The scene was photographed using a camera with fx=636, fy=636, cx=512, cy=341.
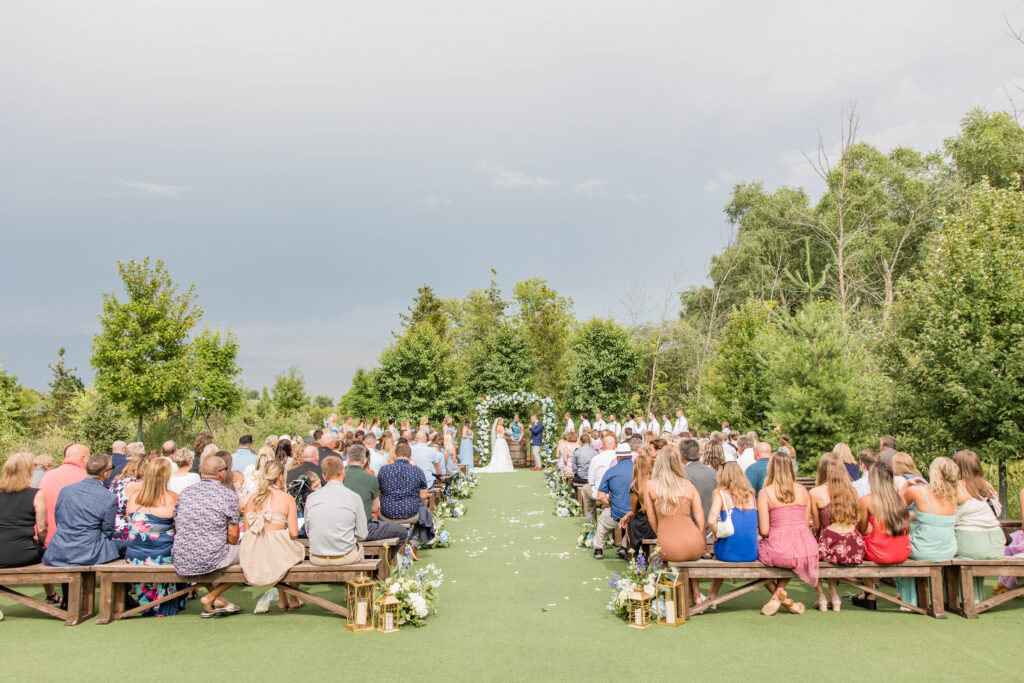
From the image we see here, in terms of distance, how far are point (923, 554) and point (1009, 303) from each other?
20.7 ft

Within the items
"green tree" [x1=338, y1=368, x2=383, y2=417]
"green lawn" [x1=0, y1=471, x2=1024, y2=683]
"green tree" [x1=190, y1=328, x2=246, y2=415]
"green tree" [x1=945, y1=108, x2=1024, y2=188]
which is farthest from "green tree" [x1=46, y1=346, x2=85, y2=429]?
"green tree" [x1=945, y1=108, x2=1024, y2=188]

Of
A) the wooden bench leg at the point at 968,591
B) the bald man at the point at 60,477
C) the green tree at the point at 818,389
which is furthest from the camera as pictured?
the green tree at the point at 818,389

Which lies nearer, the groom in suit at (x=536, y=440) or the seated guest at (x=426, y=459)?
the seated guest at (x=426, y=459)

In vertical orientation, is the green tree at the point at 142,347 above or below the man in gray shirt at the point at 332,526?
above

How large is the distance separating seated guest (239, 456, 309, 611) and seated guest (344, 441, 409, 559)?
4.05 ft

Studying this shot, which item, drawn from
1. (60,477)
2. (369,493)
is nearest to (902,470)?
(369,493)

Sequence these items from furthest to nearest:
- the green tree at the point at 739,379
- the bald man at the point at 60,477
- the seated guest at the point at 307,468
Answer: the green tree at the point at 739,379, the seated guest at the point at 307,468, the bald man at the point at 60,477

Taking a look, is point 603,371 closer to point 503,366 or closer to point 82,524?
point 503,366

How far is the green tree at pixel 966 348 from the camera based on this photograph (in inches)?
384

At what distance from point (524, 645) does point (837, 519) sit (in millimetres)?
3122

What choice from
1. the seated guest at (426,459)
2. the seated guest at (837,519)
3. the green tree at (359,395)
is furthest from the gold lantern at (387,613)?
the green tree at (359,395)

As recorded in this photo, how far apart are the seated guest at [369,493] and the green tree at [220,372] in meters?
34.0

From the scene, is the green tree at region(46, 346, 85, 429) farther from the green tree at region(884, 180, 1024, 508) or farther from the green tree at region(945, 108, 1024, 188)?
the green tree at region(945, 108, 1024, 188)

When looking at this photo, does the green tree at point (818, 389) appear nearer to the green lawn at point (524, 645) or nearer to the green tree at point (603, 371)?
the green lawn at point (524, 645)
